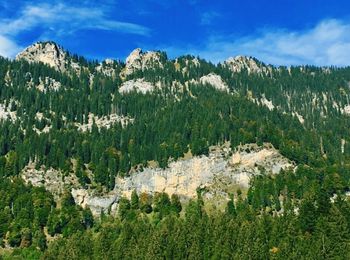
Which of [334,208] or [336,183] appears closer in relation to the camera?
[334,208]

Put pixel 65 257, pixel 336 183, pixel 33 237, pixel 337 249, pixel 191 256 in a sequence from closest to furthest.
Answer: pixel 337 249
pixel 191 256
pixel 65 257
pixel 33 237
pixel 336 183

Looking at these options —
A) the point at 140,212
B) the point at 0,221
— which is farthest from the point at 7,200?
the point at 140,212

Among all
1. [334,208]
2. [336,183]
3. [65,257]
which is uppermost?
[336,183]

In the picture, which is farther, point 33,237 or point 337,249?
point 33,237

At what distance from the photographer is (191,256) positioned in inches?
4860

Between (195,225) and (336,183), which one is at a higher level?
(336,183)

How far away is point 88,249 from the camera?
469 ft

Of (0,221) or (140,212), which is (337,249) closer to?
Result: (140,212)

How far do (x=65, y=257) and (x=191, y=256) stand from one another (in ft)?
119

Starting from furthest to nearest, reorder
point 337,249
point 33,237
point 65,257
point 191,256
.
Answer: point 33,237
point 65,257
point 191,256
point 337,249

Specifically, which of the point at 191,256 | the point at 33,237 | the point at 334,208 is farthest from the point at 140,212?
the point at 334,208

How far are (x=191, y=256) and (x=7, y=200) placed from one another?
9086 cm

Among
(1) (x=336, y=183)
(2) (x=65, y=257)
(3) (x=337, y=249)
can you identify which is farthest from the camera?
(1) (x=336, y=183)

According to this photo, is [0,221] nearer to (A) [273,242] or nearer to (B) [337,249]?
(A) [273,242]
